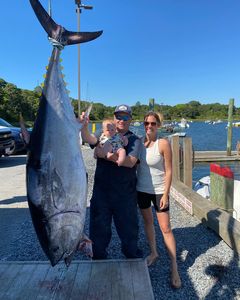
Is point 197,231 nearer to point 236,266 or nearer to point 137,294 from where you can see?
point 236,266

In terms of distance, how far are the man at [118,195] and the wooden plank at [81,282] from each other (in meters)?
0.27

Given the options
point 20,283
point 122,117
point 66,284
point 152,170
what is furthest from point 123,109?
point 20,283

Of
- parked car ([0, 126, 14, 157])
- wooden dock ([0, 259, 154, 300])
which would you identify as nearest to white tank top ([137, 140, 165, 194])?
wooden dock ([0, 259, 154, 300])

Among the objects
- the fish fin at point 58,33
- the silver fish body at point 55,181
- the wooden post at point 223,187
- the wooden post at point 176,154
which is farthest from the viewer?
the wooden post at point 176,154

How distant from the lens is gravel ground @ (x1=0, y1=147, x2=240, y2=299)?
129 inches

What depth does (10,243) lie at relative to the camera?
4.60m

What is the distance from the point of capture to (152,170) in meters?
3.49

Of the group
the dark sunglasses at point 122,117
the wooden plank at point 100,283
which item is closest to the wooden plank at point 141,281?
the wooden plank at point 100,283

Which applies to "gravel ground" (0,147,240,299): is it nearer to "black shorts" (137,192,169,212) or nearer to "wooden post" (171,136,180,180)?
"black shorts" (137,192,169,212)

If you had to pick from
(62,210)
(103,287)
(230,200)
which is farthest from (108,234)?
(230,200)

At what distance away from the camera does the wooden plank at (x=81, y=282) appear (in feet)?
8.80

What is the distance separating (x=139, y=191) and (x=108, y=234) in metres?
0.61

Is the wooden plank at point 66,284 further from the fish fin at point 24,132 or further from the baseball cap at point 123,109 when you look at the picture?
the baseball cap at point 123,109

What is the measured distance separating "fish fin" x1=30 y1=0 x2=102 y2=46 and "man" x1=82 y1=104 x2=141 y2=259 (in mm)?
874
